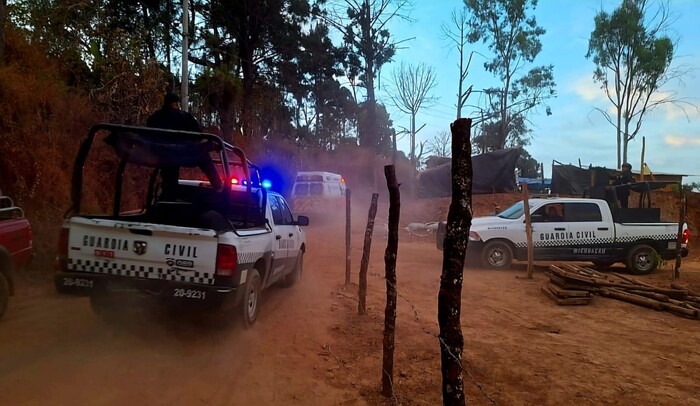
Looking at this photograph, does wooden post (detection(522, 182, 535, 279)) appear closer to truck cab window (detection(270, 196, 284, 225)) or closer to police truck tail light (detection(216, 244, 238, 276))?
truck cab window (detection(270, 196, 284, 225))

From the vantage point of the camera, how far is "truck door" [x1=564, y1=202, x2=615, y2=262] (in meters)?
11.6

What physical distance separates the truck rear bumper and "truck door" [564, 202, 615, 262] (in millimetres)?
9345

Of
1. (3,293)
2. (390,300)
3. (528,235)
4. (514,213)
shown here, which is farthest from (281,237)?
(514,213)

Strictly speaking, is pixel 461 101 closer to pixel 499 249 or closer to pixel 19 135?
pixel 499 249

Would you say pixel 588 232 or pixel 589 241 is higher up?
pixel 588 232

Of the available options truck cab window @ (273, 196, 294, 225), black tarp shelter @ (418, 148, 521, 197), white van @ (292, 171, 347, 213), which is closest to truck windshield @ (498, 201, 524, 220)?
truck cab window @ (273, 196, 294, 225)

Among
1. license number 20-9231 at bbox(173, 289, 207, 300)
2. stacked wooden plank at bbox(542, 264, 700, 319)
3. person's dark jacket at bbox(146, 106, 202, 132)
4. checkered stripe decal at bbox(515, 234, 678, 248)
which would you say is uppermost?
person's dark jacket at bbox(146, 106, 202, 132)

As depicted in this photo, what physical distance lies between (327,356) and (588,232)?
888 cm

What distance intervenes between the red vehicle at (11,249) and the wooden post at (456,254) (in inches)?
208

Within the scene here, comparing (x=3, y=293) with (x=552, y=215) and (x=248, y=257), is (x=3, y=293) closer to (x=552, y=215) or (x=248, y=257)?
(x=248, y=257)

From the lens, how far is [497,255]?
11742 mm

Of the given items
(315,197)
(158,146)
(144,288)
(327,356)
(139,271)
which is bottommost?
(327,356)

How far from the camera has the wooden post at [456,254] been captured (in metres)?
2.89

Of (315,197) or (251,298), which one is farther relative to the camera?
(315,197)
